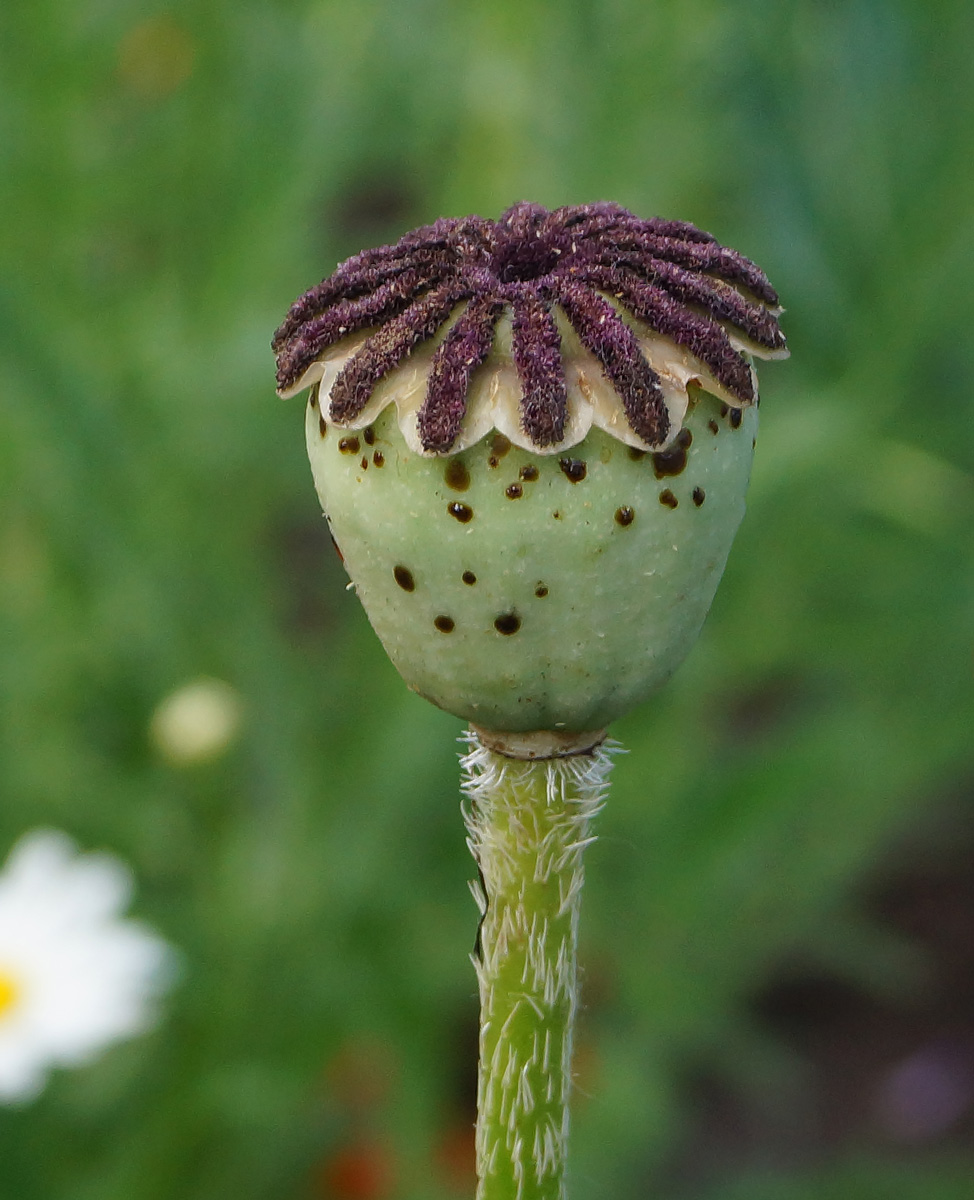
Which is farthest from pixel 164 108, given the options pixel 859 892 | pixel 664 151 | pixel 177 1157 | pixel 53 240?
pixel 859 892

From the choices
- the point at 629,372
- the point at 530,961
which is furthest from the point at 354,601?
the point at 629,372

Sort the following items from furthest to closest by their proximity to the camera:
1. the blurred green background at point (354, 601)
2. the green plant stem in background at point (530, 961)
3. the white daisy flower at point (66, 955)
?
1. the blurred green background at point (354, 601)
2. the white daisy flower at point (66, 955)
3. the green plant stem in background at point (530, 961)

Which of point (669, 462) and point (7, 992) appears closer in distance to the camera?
point (669, 462)

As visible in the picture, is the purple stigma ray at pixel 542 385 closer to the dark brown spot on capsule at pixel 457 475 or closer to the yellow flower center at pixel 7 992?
the dark brown spot on capsule at pixel 457 475

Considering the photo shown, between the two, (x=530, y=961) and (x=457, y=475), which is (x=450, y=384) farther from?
(x=530, y=961)

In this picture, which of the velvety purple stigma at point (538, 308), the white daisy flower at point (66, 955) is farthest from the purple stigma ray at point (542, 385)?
the white daisy flower at point (66, 955)

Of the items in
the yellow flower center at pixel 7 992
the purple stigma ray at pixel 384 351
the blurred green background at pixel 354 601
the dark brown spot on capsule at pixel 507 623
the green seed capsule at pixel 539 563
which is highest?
the blurred green background at pixel 354 601

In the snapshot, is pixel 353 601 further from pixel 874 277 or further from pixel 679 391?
pixel 679 391
